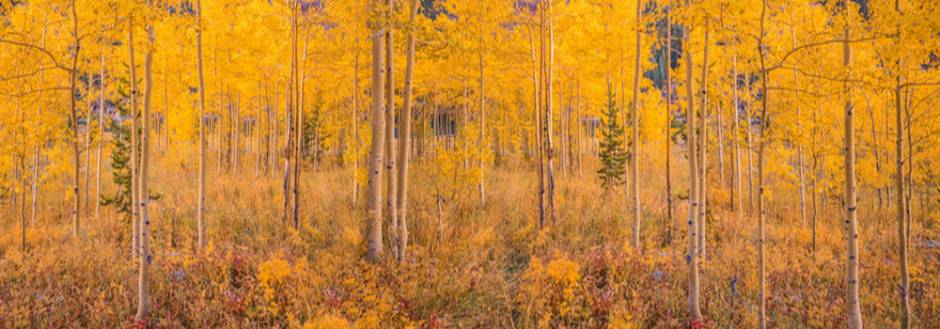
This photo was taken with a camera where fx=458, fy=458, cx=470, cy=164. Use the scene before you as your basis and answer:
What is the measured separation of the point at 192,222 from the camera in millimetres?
10852

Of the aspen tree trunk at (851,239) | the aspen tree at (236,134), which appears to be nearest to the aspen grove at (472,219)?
the aspen tree trunk at (851,239)

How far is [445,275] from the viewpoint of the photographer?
7.03 m

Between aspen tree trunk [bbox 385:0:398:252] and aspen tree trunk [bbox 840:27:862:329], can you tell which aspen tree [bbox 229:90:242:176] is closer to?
aspen tree trunk [bbox 385:0:398:252]

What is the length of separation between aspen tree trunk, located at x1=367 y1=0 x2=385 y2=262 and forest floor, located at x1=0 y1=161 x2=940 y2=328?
1.58 feet

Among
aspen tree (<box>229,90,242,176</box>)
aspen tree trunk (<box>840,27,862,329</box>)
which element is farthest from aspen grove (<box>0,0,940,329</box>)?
aspen tree (<box>229,90,242,176</box>)

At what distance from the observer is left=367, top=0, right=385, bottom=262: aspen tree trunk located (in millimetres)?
7449

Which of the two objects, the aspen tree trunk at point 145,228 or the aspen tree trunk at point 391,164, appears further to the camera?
the aspen tree trunk at point 391,164

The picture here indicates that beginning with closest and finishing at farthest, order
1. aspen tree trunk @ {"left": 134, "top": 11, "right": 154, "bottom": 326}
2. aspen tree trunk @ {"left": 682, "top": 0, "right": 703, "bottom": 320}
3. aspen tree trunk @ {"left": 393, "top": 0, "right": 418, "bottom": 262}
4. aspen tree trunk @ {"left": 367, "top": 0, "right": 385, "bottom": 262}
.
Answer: aspen tree trunk @ {"left": 134, "top": 11, "right": 154, "bottom": 326}
aspen tree trunk @ {"left": 682, "top": 0, "right": 703, "bottom": 320}
aspen tree trunk @ {"left": 367, "top": 0, "right": 385, "bottom": 262}
aspen tree trunk @ {"left": 393, "top": 0, "right": 418, "bottom": 262}

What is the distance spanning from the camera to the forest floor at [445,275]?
5934mm

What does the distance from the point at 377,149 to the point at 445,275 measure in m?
2.28

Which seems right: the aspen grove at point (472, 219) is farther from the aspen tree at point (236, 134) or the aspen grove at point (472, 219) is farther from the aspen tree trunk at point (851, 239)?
the aspen tree at point (236, 134)

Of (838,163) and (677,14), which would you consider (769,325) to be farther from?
(838,163)

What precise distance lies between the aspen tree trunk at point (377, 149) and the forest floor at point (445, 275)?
0.48m

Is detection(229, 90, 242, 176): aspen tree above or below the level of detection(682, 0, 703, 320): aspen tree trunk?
above
